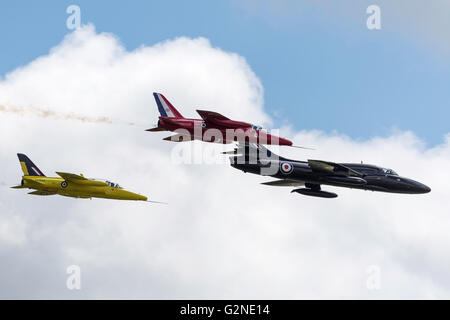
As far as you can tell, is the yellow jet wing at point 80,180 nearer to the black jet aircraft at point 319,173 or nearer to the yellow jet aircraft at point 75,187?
the yellow jet aircraft at point 75,187

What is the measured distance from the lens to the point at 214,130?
265ft

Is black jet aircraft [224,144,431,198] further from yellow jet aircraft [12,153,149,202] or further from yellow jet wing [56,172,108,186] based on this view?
yellow jet wing [56,172,108,186]

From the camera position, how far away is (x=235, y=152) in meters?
77.8

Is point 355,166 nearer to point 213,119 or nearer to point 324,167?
point 324,167

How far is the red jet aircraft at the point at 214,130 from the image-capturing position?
80.1m

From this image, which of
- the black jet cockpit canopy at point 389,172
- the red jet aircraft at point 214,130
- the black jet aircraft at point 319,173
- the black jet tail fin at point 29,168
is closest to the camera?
the black jet aircraft at point 319,173

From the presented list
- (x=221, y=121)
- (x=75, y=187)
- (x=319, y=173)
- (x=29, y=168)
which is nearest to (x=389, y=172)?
(x=319, y=173)

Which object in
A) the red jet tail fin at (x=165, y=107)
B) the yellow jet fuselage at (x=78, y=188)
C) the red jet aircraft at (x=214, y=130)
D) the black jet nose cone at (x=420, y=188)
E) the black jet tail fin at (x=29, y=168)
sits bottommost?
the black jet nose cone at (x=420, y=188)

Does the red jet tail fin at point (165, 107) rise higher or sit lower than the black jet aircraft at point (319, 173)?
higher

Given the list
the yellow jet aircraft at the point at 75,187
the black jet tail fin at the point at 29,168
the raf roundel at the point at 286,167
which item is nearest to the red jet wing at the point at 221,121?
A: the raf roundel at the point at 286,167

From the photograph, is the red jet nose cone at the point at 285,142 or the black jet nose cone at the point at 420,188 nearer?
the red jet nose cone at the point at 285,142
